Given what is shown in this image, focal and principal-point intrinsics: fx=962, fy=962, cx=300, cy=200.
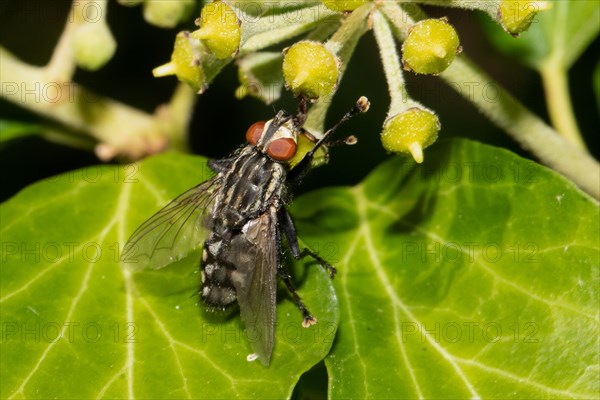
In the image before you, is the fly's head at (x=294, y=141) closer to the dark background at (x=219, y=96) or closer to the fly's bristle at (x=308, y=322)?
the fly's bristle at (x=308, y=322)

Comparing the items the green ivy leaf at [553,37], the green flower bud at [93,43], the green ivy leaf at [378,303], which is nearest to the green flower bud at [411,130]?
the green ivy leaf at [378,303]

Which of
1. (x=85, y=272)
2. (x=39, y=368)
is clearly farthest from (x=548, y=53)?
(x=39, y=368)

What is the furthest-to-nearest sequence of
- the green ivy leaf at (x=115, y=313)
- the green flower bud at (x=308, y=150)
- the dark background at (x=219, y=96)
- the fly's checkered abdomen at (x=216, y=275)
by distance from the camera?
the dark background at (x=219, y=96), the green flower bud at (x=308, y=150), the fly's checkered abdomen at (x=216, y=275), the green ivy leaf at (x=115, y=313)

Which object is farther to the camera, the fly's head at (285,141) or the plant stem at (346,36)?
the fly's head at (285,141)

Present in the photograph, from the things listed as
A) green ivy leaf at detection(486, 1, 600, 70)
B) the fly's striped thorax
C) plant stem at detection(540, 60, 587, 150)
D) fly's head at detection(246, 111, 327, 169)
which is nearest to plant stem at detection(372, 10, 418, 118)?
fly's head at detection(246, 111, 327, 169)

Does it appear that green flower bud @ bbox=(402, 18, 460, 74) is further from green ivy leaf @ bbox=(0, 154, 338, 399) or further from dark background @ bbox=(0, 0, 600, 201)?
dark background @ bbox=(0, 0, 600, 201)

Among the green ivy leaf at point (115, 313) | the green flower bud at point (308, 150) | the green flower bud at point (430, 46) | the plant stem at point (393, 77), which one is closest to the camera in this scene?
the green flower bud at point (430, 46)

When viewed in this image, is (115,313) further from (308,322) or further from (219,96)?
(219,96)
